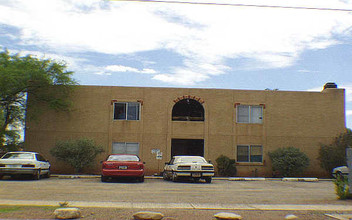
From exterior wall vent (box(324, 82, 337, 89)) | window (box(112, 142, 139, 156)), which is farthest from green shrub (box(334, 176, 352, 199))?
exterior wall vent (box(324, 82, 337, 89))

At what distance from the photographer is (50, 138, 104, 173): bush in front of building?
24000 millimetres

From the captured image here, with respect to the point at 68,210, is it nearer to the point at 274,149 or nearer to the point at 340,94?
the point at 274,149

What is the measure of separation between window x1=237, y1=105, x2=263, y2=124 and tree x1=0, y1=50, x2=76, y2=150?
442 inches

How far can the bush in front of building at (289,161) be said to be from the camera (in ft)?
82.1

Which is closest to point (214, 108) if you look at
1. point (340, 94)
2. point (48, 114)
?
point (340, 94)

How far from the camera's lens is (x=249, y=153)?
1051 inches

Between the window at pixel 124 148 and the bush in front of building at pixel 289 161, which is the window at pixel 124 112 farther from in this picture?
the bush in front of building at pixel 289 161

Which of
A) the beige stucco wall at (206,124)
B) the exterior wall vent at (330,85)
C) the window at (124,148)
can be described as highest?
the exterior wall vent at (330,85)

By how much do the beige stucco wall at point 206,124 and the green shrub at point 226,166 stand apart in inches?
34.7

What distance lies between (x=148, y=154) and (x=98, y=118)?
407 centimetres

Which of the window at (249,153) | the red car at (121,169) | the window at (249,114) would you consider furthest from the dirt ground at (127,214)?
the window at (249,114)

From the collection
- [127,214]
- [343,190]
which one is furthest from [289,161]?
[127,214]

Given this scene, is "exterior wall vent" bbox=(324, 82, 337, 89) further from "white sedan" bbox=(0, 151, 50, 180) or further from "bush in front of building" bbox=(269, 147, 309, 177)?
"white sedan" bbox=(0, 151, 50, 180)

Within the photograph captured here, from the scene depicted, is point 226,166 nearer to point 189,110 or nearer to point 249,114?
point 249,114
